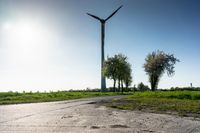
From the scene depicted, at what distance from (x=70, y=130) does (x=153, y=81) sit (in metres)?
74.0

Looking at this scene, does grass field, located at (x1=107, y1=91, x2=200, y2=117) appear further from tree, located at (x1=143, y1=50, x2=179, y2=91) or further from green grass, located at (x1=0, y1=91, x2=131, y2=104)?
tree, located at (x1=143, y1=50, x2=179, y2=91)

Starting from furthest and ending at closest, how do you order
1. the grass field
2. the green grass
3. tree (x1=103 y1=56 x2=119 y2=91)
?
tree (x1=103 y1=56 x2=119 y2=91) < the green grass < the grass field

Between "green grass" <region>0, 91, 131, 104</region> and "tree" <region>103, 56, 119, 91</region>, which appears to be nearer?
"green grass" <region>0, 91, 131, 104</region>

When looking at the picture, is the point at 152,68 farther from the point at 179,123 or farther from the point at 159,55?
the point at 179,123

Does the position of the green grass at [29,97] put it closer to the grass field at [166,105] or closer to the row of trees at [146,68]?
the grass field at [166,105]

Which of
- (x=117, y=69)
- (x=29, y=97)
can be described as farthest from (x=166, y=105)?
(x=117, y=69)

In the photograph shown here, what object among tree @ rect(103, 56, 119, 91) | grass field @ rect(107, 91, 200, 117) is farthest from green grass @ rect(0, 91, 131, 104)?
tree @ rect(103, 56, 119, 91)

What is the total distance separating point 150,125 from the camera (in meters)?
9.95

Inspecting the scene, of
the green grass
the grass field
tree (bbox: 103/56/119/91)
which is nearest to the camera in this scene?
the grass field

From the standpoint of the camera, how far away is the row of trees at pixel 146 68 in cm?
7856

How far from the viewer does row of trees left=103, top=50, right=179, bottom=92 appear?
3093 inches

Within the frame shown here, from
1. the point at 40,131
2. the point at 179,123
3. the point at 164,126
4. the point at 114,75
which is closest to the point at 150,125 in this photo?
the point at 164,126

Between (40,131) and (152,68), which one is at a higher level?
(152,68)

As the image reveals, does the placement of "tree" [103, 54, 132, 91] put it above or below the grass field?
above
